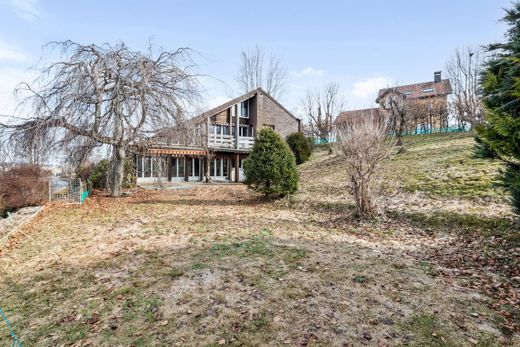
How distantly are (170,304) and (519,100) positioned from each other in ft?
20.8

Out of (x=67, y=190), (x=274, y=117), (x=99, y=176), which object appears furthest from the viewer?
(x=274, y=117)

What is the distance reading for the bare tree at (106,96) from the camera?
1015cm

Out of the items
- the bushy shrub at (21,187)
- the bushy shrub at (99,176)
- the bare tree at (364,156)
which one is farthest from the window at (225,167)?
the bare tree at (364,156)

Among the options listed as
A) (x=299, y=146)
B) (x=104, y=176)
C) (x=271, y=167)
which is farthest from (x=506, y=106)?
(x=299, y=146)

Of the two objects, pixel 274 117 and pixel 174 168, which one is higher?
pixel 274 117

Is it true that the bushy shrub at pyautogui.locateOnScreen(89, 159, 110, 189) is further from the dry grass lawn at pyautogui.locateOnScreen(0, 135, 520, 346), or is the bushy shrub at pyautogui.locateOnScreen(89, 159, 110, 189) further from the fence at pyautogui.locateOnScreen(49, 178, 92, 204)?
the dry grass lawn at pyautogui.locateOnScreen(0, 135, 520, 346)

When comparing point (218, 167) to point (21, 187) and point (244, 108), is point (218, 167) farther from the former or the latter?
point (21, 187)

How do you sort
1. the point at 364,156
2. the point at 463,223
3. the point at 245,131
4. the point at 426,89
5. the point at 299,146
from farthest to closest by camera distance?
the point at 426,89, the point at 245,131, the point at 299,146, the point at 364,156, the point at 463,223

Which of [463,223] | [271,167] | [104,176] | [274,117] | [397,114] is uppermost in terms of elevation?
[274,117]

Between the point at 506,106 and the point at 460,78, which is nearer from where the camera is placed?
the point at 506,106

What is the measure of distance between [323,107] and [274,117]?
46.5 feet

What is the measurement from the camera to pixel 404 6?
1017 centimetres

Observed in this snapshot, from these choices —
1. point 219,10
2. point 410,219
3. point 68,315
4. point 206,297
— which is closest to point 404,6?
point 219,10

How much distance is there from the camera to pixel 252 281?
416 cm
